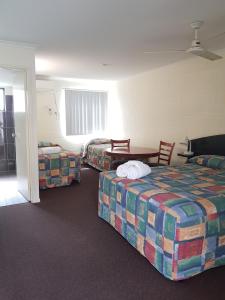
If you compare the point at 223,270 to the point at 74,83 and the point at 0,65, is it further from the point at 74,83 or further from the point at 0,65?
the point at 74,83

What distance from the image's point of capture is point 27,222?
9.95 ft

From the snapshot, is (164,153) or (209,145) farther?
(164,153)

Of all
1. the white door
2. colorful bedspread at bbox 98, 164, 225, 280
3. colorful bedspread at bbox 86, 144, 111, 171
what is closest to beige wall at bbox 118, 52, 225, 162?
colorful bedspread at bbox 86, 144, 111, 171

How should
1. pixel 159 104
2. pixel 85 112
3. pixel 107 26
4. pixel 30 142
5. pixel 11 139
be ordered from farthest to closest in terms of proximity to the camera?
pixel 85 112
pixel 11 139
pixel 159 104
pixel 30 142
pixel 107 26

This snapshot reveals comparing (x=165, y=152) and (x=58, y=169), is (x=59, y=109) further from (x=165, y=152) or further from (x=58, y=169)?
(x=165, y=152)

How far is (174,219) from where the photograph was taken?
1.85 m

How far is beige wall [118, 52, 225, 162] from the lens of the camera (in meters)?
3.81

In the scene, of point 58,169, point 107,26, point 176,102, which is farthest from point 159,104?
point 107,26

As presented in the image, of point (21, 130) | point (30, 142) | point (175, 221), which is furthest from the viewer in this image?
point (21, 130)

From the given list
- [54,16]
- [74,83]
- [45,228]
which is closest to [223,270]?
[45,228]

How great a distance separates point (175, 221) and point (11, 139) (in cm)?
499

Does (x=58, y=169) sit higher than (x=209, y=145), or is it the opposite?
(x=209, y=145)

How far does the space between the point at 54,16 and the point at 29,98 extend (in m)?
1.37

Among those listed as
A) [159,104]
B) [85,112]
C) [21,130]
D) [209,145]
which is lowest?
[209,145]
